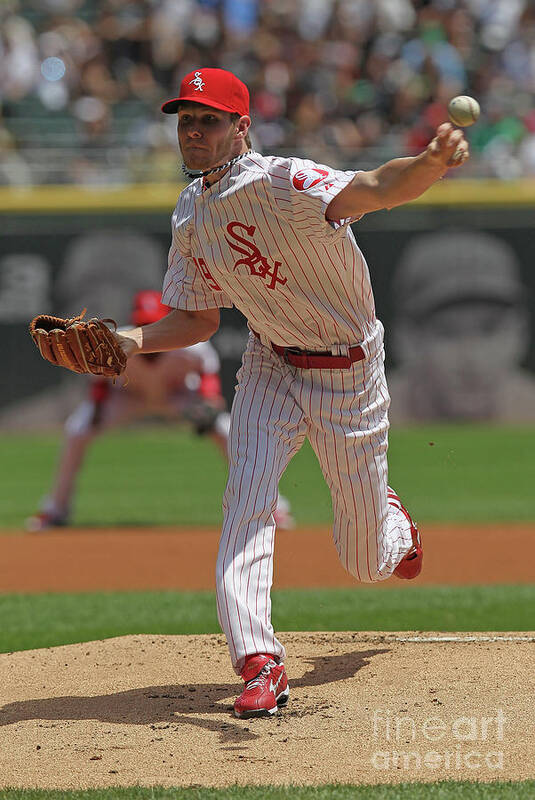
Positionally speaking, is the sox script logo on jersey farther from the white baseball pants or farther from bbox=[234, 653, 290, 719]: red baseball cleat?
bbox=[234, 653, 290, 719]: red baseball cleat

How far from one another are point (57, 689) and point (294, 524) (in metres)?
4.49

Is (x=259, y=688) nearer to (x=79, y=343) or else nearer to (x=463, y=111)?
(x=79, y=343)

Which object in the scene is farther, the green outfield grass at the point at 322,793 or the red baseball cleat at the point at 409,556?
the red baseball cleat at the point at 409,556

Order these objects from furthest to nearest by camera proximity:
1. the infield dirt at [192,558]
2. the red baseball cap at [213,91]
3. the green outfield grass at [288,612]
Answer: the infield dirt at [192,558]
the green outfield grass at [288,612]
the red baseball cap at [213,91]

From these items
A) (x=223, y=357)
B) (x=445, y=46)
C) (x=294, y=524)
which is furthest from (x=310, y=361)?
(x=445, y=46)

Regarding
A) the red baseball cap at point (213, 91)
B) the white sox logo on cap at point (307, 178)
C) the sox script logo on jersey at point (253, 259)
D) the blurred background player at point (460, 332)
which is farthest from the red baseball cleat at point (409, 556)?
the blurred background player at point (460, 332)

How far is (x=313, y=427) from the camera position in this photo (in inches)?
152

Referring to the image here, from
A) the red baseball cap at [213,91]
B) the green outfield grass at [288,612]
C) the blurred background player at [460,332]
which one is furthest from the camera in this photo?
the blurred background player at [460,332]

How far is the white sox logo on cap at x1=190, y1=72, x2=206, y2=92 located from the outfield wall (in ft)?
34.0

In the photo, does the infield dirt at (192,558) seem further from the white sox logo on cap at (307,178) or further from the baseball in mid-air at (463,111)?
the baseball in mid-air at (463,111)

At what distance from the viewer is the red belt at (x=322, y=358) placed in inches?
149

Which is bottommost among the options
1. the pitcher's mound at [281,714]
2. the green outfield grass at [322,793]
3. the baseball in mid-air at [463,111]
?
the green outfield grass at [322,793]

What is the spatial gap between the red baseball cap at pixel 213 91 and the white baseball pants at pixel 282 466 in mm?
805

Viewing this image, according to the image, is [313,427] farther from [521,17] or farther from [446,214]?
[521,17]
